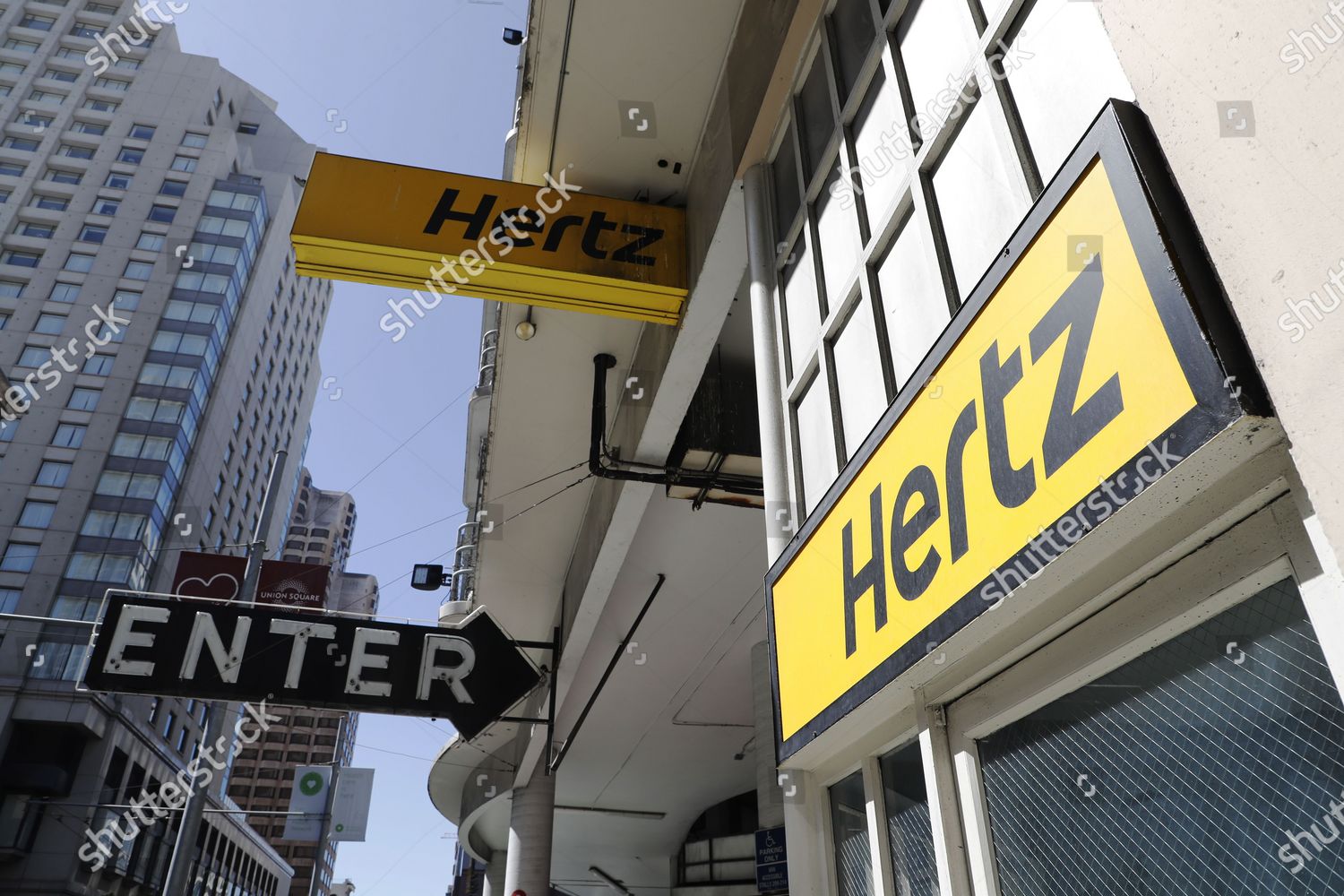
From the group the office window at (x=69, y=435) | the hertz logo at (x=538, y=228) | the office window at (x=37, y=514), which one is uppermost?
the office window at (x=69, y=435)

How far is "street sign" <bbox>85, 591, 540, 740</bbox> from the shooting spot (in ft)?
21.3

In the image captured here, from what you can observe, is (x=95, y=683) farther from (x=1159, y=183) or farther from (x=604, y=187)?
(x=1159, y=183)

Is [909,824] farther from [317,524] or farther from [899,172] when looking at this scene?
[317,524]

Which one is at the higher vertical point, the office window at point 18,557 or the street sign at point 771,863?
the office window at point 18,557

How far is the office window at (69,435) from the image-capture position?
46.8m

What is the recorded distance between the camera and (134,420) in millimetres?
48531

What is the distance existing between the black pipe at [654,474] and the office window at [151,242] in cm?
5854

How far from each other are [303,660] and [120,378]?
51.2 metres

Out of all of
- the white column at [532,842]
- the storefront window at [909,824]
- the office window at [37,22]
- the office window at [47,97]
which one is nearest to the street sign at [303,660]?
the storefront window at [909,824]

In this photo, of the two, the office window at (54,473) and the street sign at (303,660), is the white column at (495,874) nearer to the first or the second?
the street sign at (303,660)

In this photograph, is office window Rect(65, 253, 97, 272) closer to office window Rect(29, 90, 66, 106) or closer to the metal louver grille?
office window Rect(29, 90, 66, 106)

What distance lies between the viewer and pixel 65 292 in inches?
2062

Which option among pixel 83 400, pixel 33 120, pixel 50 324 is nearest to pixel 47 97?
pixel 33 120

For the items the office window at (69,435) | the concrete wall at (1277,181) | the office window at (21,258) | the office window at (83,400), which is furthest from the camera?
the office window at (21,258)
